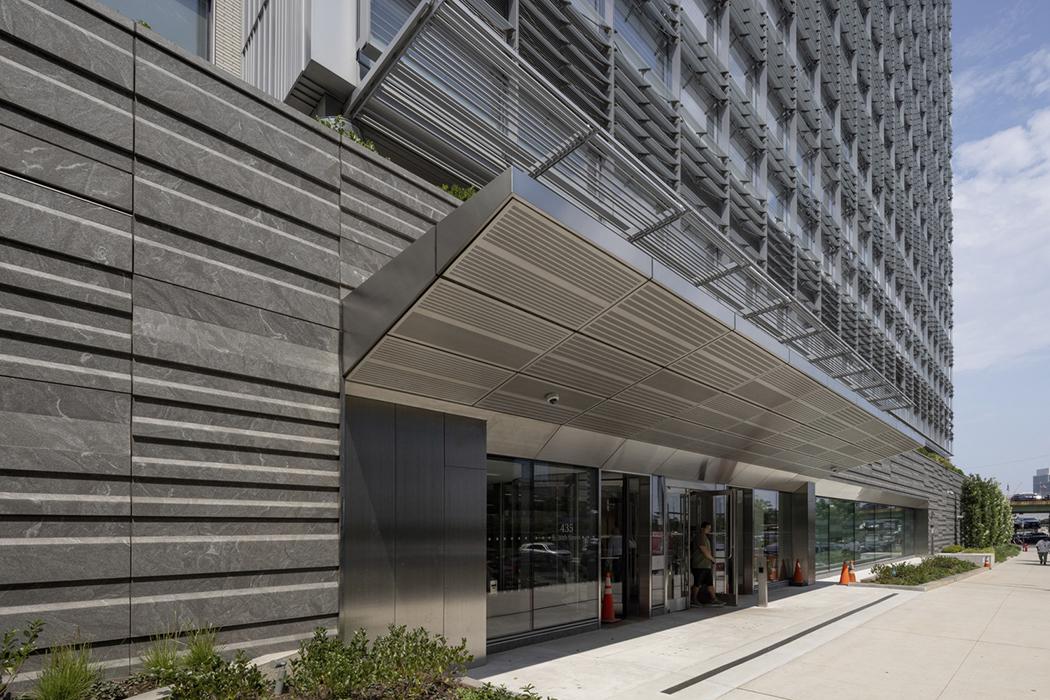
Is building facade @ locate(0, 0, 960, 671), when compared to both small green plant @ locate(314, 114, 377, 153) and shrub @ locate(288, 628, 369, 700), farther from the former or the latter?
shrub @ locate(288, 628, 369, 700)

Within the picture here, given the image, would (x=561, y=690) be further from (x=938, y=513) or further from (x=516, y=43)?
(x=938, y=513)

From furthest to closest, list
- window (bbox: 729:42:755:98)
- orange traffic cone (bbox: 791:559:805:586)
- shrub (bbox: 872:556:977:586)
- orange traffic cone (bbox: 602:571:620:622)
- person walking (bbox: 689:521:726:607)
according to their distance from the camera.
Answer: shrub (bbox: 872:556:977:586)
orange traffic cone (bbox: 791:559:805:586)
window (bbox: 729:42:755:98)
person walking (bbox: 689:521:726:607)
orange traffic cone (bbox: 602:571:620:622)

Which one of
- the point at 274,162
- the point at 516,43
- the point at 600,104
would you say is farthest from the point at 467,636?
the point at 600,104

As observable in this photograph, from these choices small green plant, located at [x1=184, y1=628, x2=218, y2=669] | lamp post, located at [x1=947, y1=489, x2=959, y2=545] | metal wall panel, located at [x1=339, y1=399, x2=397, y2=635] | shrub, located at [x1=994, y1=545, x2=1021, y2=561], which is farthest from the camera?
lamp post, located at [x1=947, y1=489, x2=959, y2=545]

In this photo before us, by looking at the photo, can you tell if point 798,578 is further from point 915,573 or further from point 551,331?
point 551,331

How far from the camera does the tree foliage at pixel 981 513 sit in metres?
54.1

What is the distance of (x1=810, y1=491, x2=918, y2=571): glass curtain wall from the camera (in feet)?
94.1

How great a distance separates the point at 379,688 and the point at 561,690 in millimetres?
3862

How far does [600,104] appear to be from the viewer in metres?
15.4

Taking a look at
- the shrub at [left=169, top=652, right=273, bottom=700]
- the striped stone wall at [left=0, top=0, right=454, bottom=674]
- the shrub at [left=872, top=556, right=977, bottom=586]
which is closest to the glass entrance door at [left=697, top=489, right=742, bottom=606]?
the shrub at [left=872, top=556, right=977, bottom=586]

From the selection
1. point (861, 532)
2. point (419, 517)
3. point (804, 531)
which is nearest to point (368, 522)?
point (419, 517)

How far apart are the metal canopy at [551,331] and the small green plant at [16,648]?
12.3 feet

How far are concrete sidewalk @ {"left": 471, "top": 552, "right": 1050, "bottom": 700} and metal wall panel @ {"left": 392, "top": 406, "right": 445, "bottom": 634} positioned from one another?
5.40 feet

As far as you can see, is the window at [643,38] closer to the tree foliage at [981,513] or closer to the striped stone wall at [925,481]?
the striped stone wall at [925,481]
